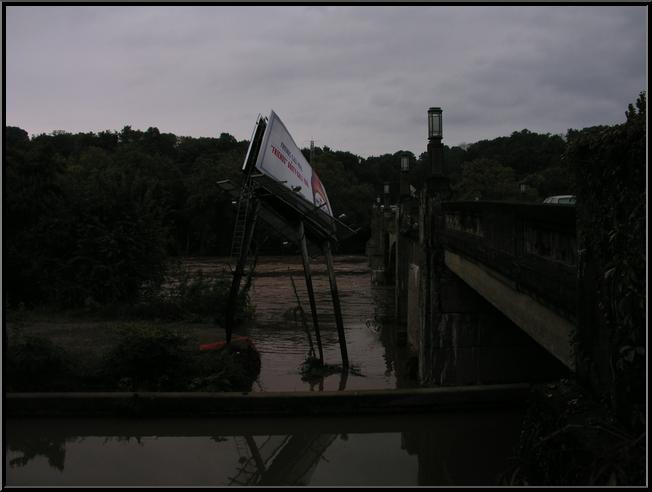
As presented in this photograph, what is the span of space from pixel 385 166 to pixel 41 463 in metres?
90.2

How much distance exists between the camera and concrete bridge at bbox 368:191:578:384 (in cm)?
640

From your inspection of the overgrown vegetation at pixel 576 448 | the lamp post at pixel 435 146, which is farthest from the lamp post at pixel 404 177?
the overgrown vegetation at pixel 576 448

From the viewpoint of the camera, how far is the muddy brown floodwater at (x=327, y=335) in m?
13.7

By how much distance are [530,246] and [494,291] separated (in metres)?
1.79

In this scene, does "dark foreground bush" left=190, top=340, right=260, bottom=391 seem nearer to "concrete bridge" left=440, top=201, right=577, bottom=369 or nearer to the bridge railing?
"concrete bridge" left=440, top=201, right=577, bottom=369

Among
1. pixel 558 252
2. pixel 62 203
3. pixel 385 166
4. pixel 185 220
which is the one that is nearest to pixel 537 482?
pixel 558 252

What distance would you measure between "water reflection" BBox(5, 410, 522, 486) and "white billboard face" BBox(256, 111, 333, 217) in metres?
6.16

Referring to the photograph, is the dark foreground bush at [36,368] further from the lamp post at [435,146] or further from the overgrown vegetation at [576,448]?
the overgrown vegetation at [576,448]

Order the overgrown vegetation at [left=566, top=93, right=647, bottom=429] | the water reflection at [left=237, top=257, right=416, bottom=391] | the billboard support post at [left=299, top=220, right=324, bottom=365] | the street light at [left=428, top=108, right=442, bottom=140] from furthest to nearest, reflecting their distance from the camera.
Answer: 1. the billboard support post at [left=299, top=220, right=324, bottom=365]
2. the water reflection at [left=237, top=257, right=416, bottom=391]
3. the street light at [left=428, top=108, right=442, bottom=140]
4. the overgrown vegetation at [left=566, top=93, right=647, bottom=429]

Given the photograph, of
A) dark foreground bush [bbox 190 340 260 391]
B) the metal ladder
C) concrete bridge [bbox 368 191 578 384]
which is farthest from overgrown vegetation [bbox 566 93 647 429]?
the metal ladder

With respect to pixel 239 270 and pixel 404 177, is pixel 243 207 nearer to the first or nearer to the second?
pixel 239 270

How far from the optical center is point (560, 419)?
5.16 m

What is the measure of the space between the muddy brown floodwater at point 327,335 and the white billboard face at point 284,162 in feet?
12.9

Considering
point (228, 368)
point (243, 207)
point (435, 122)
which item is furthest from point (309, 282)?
point (435, 122)
